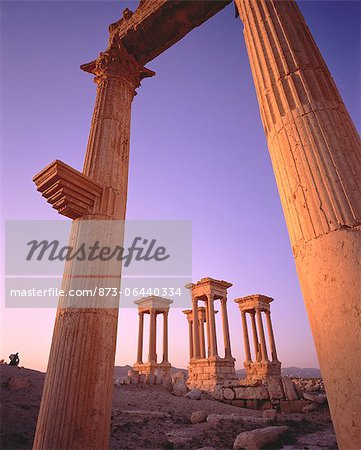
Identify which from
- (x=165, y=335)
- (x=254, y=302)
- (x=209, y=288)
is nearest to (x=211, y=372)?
(x=209, y=288)

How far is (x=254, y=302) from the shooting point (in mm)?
28953

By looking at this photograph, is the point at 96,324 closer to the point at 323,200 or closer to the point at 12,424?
the point at 323,200

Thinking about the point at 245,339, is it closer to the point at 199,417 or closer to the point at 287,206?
the point at 199,417

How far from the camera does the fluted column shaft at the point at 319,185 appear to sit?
2.15 meters

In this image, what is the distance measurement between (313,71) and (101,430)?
16.5 feet

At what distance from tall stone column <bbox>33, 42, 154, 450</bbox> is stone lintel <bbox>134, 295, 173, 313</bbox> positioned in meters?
24.8

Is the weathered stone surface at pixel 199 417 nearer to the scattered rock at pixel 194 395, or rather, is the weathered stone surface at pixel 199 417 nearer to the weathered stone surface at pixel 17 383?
the scattered rock at pixel 194 395

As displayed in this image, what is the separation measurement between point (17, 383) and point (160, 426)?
4657mm

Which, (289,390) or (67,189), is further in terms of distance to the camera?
(289,390)

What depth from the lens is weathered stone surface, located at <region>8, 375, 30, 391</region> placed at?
29.6ft

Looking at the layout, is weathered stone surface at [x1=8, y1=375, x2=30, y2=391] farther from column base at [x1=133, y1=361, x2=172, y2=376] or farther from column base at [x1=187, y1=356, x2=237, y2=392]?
column base at [x1=133, y1=361, x2=172, y2=376]

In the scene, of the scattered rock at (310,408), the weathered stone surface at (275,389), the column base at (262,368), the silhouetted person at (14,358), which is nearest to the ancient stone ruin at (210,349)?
the column base at (262,368)

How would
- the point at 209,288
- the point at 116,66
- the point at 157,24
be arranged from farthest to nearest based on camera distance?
the point at 209,288, the point at 116,66, the point at 157,24

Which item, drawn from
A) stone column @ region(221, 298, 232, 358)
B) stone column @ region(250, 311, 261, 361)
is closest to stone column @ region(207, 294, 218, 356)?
stone column @ region(221, 298, 232, 358)
